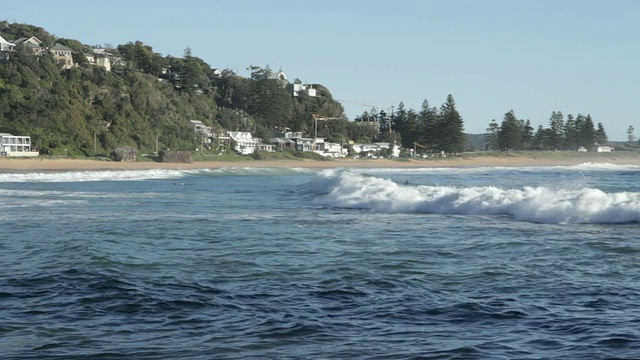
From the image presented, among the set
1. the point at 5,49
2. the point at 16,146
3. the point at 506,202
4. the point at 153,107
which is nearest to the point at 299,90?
the point at 153,107

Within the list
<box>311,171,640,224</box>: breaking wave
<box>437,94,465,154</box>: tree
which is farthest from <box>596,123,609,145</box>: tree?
<box>311,171,640,224</box>: breaking wave

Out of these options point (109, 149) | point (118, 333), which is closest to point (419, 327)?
point (118, 333)

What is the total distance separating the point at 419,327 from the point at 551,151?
149 metres

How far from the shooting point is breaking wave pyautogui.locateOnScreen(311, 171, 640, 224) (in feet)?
60.0

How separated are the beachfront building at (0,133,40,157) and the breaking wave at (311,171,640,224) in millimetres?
50671

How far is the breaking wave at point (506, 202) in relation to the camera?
720 inches

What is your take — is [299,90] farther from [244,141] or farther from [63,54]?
[63,54]

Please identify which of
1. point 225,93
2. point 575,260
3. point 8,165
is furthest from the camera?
point 225,93

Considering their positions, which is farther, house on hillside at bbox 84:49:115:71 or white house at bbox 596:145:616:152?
white house at bbox 596:145:616:152

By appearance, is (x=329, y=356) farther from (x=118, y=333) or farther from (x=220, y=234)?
(x=220, y=234)

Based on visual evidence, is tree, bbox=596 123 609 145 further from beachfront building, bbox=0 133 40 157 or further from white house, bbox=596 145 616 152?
beachfront building, bbox=0 133 40 157

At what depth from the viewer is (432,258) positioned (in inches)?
488

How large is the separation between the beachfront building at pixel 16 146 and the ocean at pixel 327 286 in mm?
56989

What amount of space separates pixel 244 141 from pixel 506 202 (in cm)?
9034
